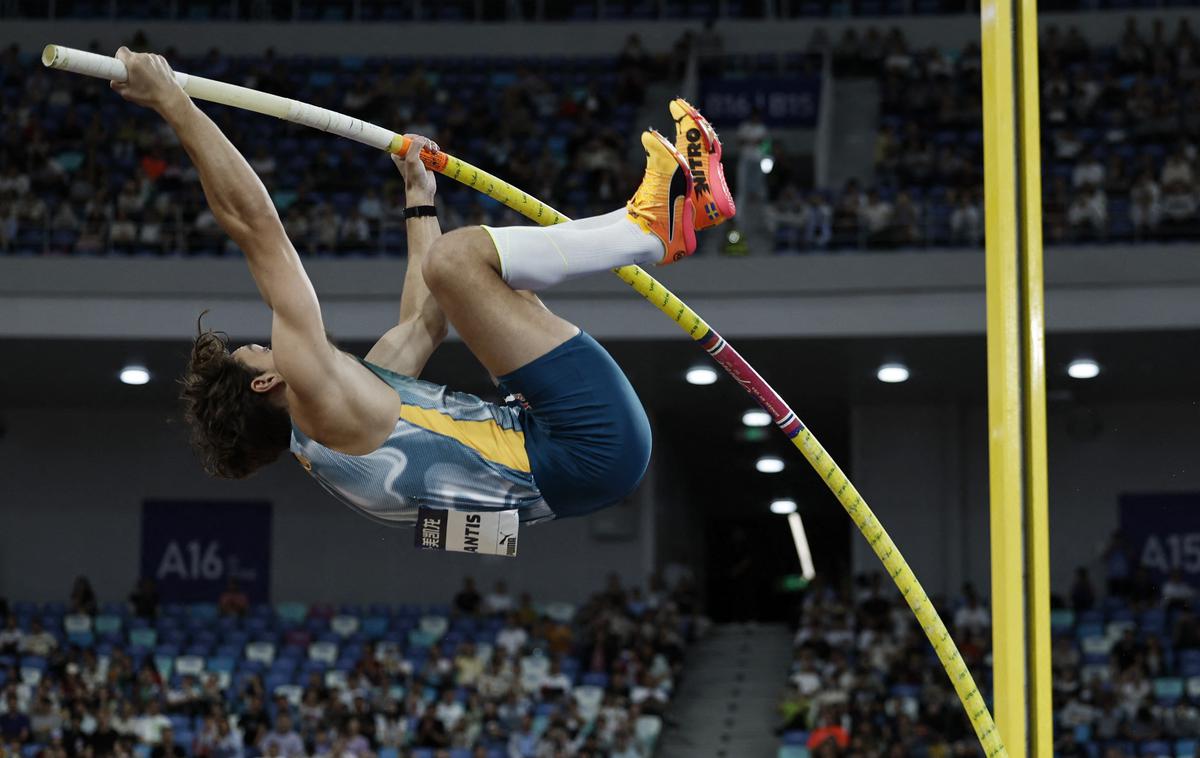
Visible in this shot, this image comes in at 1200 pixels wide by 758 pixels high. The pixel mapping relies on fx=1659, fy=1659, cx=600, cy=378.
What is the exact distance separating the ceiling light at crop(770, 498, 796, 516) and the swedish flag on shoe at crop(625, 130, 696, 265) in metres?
19.9

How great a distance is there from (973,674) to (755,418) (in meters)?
4.95

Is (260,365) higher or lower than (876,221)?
lower

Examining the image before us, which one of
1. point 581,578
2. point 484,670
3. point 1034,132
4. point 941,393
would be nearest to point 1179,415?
point 941,393

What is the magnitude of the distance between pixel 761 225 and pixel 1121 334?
315 cm

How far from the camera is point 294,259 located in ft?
10.6

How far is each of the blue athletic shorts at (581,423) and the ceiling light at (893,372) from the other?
11898 mm

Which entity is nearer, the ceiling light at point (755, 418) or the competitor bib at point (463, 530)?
the competitor bib at point (463, 530)

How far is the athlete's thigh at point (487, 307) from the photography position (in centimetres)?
313

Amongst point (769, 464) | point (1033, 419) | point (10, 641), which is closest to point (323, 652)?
point (10, 641)

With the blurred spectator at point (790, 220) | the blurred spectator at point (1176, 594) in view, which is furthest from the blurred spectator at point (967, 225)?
the blurred spectator at point (1176, 594)

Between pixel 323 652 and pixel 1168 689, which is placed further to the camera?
pixel 323 652

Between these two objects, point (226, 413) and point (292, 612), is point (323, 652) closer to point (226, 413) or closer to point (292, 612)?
point (292, 612)

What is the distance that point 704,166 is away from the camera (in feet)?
11.3

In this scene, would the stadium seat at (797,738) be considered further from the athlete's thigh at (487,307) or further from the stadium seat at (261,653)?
the athlete's thigh at (487,307)
